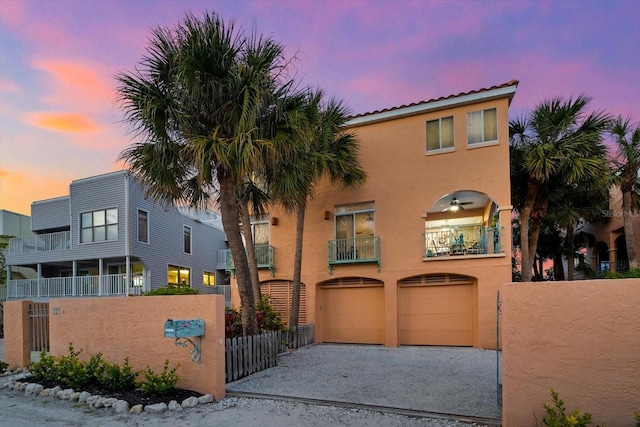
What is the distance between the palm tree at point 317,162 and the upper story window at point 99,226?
35.7 feet

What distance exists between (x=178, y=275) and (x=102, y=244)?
472 centimetres

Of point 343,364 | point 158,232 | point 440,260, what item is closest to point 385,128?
point 440,260

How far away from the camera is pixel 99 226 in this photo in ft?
63.5

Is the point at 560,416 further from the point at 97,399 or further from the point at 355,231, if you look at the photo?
the point at 355,231

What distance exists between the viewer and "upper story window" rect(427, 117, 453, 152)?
13031mm

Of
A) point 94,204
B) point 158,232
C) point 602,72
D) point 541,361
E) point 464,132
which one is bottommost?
point 541,361

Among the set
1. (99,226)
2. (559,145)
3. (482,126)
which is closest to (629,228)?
(559,145)

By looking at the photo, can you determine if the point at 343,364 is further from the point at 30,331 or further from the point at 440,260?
the point at 30,331

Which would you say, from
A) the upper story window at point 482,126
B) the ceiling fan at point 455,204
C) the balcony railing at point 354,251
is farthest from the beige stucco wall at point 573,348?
the ceiling fan at point 455,204

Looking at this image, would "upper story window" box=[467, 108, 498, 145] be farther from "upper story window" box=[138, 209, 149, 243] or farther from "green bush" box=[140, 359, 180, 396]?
"upper story window" box=[138, 209, 149, 243]

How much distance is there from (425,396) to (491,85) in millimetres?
9756

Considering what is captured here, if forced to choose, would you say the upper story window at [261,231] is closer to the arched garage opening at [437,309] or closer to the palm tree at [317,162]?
the palm tree at [317,162]

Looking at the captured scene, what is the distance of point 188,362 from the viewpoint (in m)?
7.04

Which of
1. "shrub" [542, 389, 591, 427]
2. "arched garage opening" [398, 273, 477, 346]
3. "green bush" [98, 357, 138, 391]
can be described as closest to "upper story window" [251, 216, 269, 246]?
"arched garage opening" [398, 273, 477, 346]
